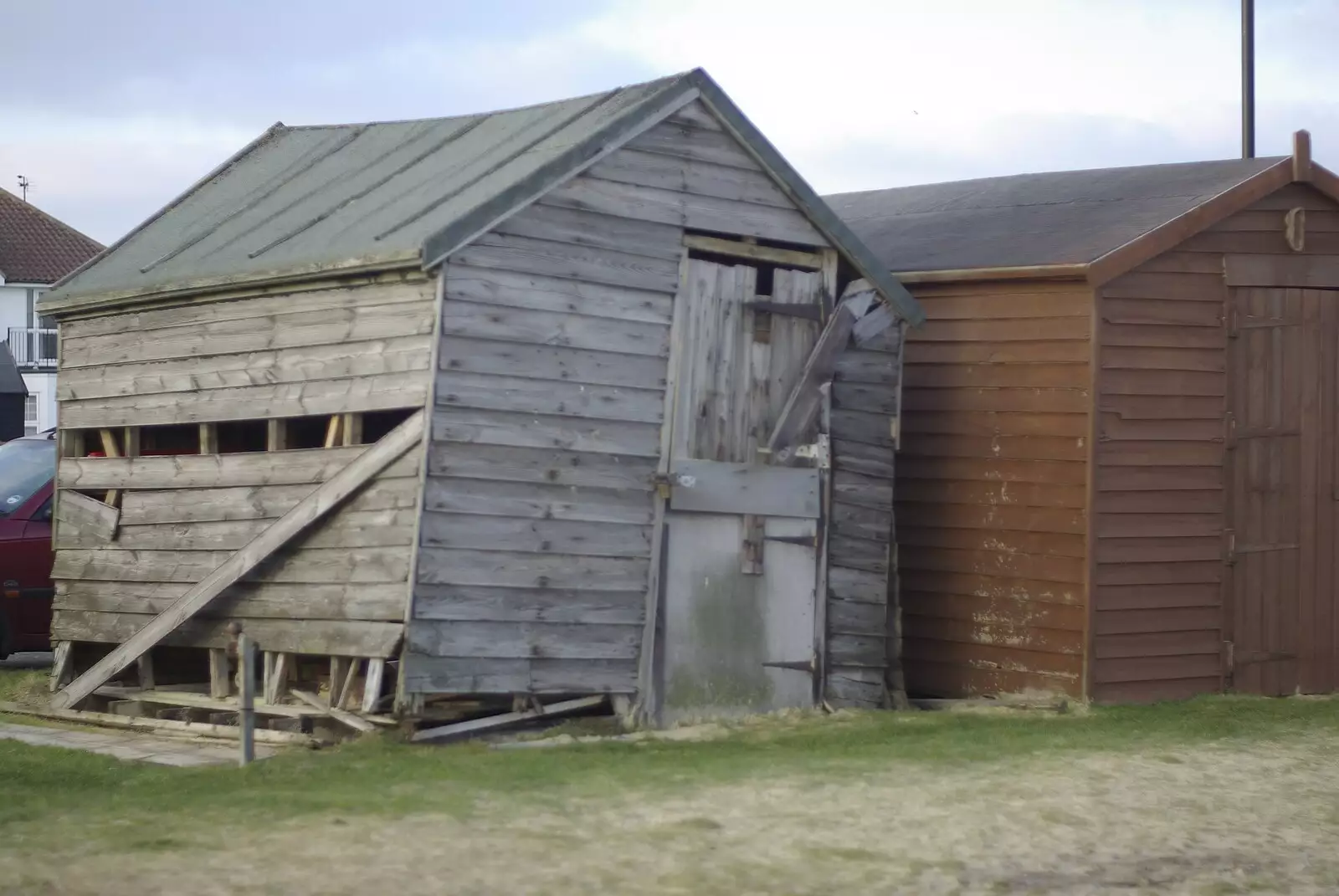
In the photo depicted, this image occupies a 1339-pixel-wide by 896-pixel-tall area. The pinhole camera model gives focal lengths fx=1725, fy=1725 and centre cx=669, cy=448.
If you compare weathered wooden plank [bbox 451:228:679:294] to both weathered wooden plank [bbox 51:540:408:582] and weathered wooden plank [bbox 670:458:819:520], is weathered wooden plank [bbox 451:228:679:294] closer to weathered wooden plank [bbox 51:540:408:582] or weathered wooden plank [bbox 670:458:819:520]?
weathered wooden plank [bbox 670:458:819:520]

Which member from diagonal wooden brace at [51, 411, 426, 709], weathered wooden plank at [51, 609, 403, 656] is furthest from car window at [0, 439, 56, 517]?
diagonal wooden brace at [51, 411, 426, 709]

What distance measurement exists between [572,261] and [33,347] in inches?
1627

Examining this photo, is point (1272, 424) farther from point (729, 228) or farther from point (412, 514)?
point (412, 514)

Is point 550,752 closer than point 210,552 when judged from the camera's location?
Yes

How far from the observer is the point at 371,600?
1088 cm

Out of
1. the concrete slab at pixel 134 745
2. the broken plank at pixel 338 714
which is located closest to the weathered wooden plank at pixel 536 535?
the broken plank at pixel 338 714

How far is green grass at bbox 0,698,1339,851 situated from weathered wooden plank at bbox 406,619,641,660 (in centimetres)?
63

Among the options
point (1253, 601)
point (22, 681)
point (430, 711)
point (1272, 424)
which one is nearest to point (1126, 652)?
point (1253, 601)

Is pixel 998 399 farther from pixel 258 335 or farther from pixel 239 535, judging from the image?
pixel 239 535

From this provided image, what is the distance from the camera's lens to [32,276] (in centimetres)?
4778

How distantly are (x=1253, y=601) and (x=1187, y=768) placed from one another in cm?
390

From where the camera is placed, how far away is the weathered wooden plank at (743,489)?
1195 centimetres

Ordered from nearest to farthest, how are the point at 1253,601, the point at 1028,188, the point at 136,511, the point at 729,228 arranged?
the point at 729,228 → the point at 136,511 → the point at 1253,601 → the point at 1028,188

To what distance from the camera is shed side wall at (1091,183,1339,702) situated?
13.2 meters
